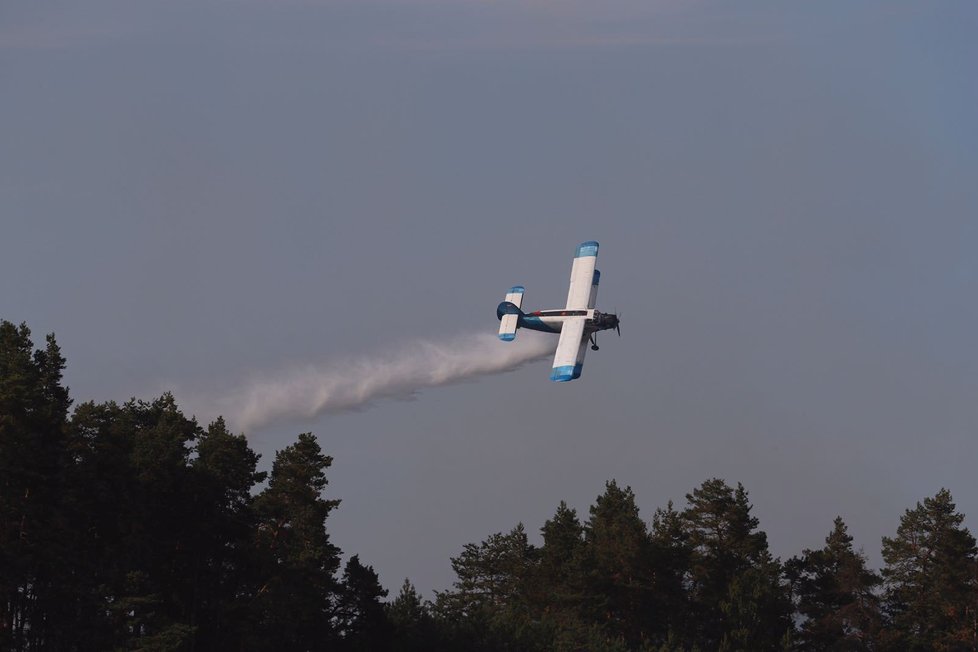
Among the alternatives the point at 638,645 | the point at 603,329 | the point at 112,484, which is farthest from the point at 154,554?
the point at 638,645

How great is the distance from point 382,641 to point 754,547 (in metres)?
31.9

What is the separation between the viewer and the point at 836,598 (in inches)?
4003

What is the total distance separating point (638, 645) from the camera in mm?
97438

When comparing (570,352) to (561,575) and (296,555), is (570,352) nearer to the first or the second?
(296,555)

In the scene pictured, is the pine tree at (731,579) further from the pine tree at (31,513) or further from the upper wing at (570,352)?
the pine tree at (31,513)

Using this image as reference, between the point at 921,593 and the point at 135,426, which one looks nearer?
the point at 135,426

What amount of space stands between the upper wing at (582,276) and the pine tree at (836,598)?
27336 mm

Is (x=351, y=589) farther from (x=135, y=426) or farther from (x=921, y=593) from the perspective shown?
(x=921, y=593)

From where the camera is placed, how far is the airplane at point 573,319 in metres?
76.4

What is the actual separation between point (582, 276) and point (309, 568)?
60.9 feet

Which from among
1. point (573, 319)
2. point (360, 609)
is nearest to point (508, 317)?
point (573, 319)

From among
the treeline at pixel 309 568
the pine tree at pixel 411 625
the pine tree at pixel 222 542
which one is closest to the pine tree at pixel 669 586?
the treeline at pixel 309 568

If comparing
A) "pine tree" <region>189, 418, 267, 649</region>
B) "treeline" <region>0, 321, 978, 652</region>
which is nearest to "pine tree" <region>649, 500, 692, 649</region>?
"treeline" <region>0, 321, 978, 652</region>

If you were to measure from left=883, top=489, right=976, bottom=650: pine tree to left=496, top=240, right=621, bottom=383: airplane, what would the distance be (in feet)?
89.0
